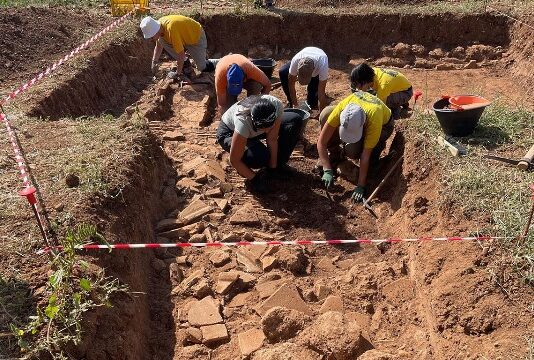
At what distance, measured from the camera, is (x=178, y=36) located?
298 inches

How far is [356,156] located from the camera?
18.0 ft

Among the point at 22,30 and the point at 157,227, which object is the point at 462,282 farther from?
the point at 22,30

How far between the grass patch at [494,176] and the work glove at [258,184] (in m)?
1.82

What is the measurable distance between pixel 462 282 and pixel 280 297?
55.3 inches

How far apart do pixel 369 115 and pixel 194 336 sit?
2846 millimetres

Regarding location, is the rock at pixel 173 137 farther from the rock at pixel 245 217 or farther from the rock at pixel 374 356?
the rock at pixel 374 356

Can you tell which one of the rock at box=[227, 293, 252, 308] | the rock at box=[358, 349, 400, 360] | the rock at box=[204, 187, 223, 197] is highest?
the rock at box=[204, 187, 223, 197]

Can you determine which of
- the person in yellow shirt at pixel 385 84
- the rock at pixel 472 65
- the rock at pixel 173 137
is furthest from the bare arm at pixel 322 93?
the rock at pixel 472 65

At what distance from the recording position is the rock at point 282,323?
328cm

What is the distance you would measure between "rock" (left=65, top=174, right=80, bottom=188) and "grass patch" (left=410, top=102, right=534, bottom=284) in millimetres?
3344

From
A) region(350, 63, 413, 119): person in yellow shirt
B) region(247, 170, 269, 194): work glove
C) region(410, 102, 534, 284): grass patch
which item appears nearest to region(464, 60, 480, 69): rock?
region(350, 63, 413, 119): person in yellow shirt

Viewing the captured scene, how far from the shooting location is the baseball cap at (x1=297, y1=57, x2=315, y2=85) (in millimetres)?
6117

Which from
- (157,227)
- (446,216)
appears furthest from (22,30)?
(446,216)

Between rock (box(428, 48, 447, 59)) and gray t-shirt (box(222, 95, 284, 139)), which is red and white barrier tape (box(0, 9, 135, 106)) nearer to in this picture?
gray t-shirt (box(222, 95, 284, 139))
